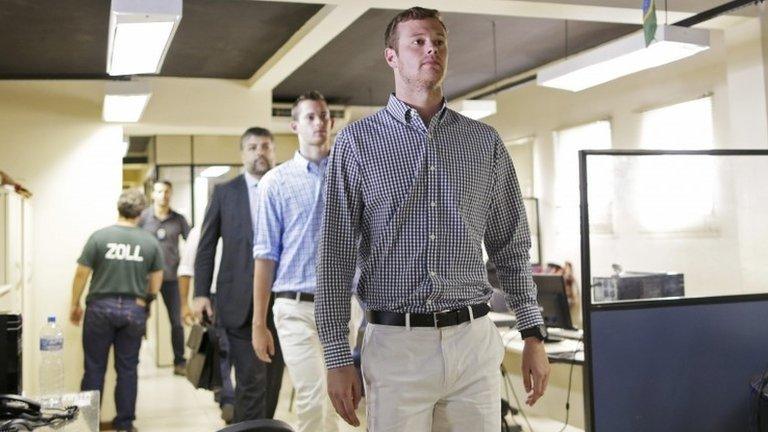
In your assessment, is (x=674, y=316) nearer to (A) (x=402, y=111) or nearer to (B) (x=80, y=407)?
(A) (x=402, y=111)

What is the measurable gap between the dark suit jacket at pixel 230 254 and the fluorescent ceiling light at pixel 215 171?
244 inches

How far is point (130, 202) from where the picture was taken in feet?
18.0

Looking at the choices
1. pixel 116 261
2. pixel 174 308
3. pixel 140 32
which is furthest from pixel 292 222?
pixel 174 308

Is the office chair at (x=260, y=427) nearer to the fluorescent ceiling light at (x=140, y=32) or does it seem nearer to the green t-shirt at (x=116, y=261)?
the fluorescent ceiling light at (x=140, y=32)

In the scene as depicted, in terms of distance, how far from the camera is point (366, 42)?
6.61m

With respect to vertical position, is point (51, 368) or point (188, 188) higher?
point (188, 188)

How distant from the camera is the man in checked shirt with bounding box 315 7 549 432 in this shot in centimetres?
187

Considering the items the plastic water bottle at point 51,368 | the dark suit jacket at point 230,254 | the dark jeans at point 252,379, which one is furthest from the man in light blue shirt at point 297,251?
the plastic water bottle at point 51,368

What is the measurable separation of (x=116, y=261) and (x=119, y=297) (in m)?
0.24

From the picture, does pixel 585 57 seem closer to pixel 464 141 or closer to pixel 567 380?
pixel 567 380

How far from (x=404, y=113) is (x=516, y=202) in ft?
1.31

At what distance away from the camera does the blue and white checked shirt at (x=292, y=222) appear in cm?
308

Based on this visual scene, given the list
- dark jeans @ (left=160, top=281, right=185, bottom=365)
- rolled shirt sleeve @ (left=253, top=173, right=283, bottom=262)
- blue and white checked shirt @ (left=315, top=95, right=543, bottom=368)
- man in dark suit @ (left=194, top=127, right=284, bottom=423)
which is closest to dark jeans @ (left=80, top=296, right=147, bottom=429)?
man in dark suit @ (left=194, top=127, right=284, bottom=423)

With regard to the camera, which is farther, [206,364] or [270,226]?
[206,364]
